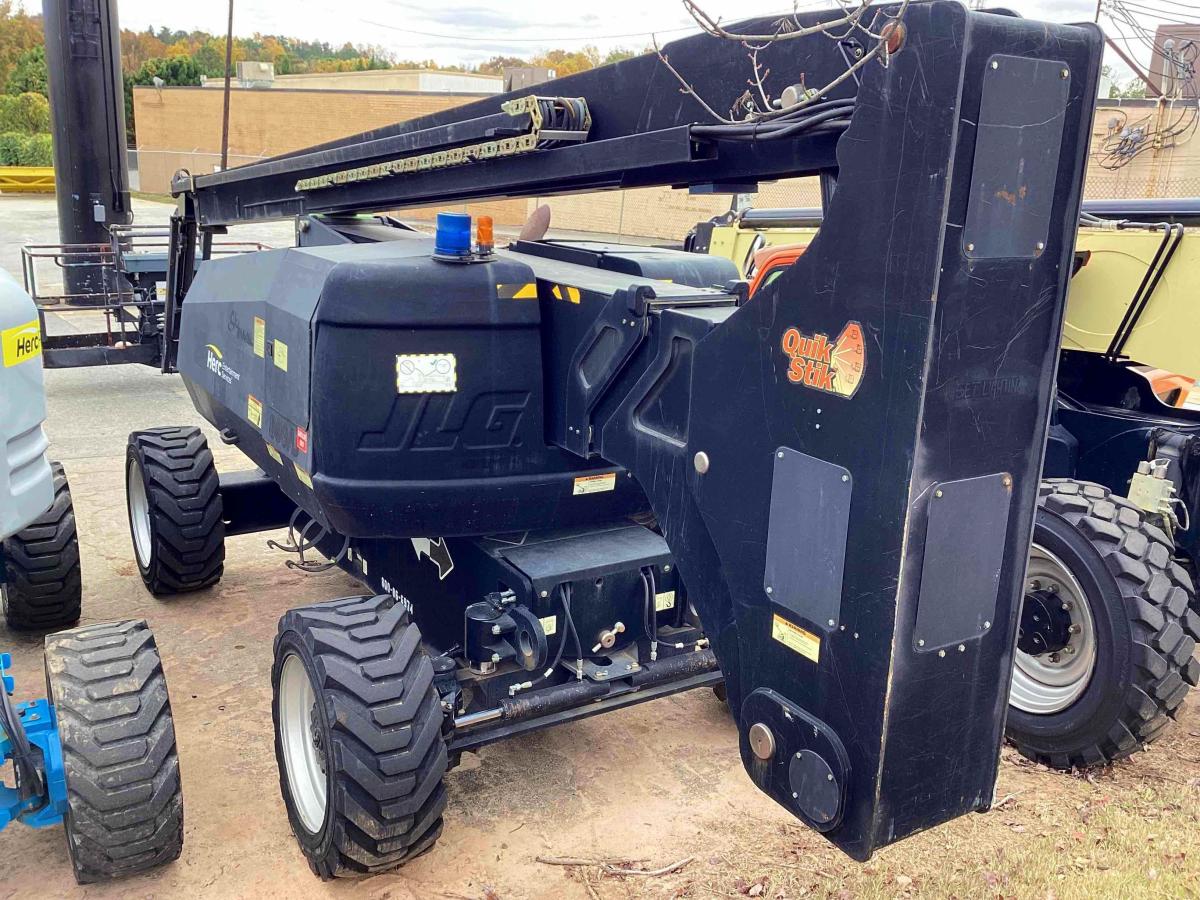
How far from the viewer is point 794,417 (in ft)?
7.95

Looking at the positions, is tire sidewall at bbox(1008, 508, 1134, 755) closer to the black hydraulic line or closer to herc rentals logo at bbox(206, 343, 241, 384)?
the black hydraulic line

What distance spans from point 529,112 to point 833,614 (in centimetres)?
173

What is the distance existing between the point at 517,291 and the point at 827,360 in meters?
1.67

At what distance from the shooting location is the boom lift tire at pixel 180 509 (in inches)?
219

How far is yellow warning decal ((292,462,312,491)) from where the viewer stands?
3853 mm

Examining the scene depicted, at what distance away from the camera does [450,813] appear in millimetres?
3957

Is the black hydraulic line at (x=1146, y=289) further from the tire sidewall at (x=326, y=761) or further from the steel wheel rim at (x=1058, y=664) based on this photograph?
the tire sidewall at (x=326, y=761)

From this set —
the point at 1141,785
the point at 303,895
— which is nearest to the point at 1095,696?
the point at 1141,785

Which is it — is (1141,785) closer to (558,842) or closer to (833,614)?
(558,842)

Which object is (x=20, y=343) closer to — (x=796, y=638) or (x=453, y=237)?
(x=453, y=237)

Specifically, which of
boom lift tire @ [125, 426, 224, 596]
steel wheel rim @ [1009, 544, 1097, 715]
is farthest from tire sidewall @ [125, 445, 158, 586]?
steel wheel rim @ [1009, 544, 1097, 715]

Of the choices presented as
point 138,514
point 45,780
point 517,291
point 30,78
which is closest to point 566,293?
point 517,291

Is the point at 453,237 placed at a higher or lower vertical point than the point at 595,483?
higher

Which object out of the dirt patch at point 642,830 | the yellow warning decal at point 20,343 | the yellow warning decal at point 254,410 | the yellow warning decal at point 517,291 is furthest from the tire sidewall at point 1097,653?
the yellow warning decal at point 20,343
